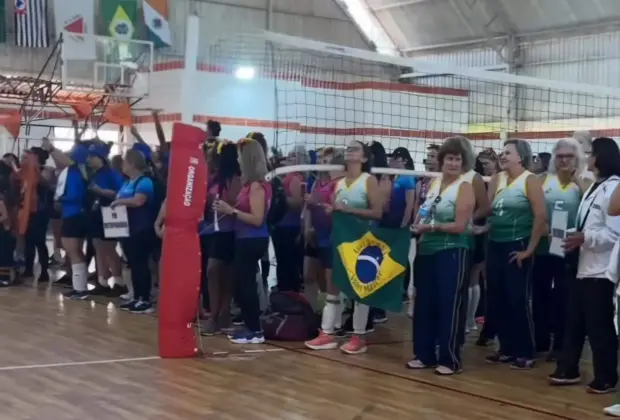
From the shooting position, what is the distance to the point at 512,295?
6.00 m

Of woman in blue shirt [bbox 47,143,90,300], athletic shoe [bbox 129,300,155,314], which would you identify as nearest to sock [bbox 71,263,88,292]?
woman in blue shirt [bbox 47,143,90,300]

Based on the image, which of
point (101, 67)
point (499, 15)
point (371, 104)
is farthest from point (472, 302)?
point (499, 15)

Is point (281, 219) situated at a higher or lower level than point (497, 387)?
higher

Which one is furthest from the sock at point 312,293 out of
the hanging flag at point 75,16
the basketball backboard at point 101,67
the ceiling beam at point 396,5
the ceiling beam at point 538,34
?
the ceiling beam at point 396,5

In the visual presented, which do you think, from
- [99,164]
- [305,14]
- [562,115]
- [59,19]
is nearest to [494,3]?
[562,115]

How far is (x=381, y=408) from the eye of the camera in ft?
16.2

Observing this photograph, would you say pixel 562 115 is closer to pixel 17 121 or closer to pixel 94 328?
pixel 17 121

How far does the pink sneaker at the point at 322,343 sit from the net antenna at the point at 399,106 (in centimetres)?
651

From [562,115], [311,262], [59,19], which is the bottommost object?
[311,262]

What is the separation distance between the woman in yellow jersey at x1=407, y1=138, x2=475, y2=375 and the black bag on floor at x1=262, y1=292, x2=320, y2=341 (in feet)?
4.27

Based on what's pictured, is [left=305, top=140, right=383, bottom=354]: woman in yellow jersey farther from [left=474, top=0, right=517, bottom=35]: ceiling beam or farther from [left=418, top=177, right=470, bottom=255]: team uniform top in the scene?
[left=474, top=0, right=517, bottom=35]: ceiling beam

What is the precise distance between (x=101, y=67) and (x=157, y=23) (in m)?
3.10

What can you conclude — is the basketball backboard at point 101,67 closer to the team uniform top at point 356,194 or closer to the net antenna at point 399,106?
the net antenna at point 399,106

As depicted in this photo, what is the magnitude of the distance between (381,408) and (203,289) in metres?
3.37
